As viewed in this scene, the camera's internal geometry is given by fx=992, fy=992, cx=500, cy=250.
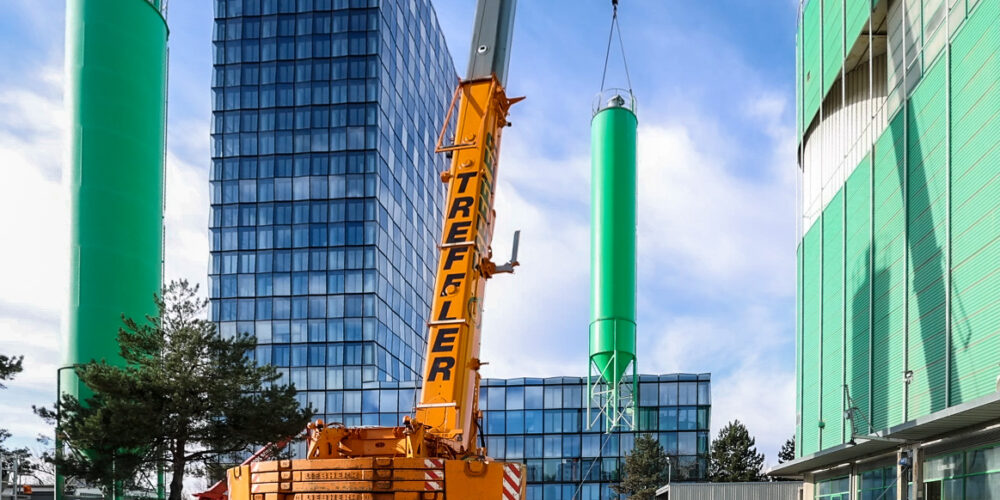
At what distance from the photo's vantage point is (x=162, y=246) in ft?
145

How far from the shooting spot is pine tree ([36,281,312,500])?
113ft

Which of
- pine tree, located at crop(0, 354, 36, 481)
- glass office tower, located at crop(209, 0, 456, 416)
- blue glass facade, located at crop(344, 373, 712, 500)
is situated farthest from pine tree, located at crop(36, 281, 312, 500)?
glass office tower, located at crop(209, 0, 456, 416)

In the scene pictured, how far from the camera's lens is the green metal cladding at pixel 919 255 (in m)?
21.3

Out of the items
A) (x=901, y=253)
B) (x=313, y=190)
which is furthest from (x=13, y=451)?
(x=313, y=190)

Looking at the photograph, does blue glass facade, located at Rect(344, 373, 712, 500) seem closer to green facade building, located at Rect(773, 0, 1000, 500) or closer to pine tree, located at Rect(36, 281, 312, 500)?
green facade building, located at Rect(773, 0, 1000, 500)

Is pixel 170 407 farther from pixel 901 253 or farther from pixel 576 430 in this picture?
pixel 576 430

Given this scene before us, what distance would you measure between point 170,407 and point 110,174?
11.6 m

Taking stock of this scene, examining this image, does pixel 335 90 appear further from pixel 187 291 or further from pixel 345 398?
pixel 187 291

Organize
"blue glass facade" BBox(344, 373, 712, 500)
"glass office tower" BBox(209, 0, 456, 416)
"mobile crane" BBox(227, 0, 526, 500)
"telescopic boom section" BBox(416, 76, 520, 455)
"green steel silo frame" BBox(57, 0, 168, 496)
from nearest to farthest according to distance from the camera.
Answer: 1. "mobile crane" BBox(227, 0, 526, 500)
2. "telescopic boom section" BBox(416, 76, 520, 455)
3. "green steel silo frame" BBox(57, 0, 168, 496)
4. "blue glass facade" BBox(344, 373, 712, 500)
5. "glass office tower" BBox(209, 0, 456, 416)

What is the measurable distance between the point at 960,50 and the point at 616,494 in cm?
5362

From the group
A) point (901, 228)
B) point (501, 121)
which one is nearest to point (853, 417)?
point (901, 228)

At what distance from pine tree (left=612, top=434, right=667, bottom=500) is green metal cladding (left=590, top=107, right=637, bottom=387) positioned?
28.5 m

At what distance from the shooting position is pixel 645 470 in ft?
211

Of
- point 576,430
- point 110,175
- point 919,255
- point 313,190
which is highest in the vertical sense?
point 313,190
